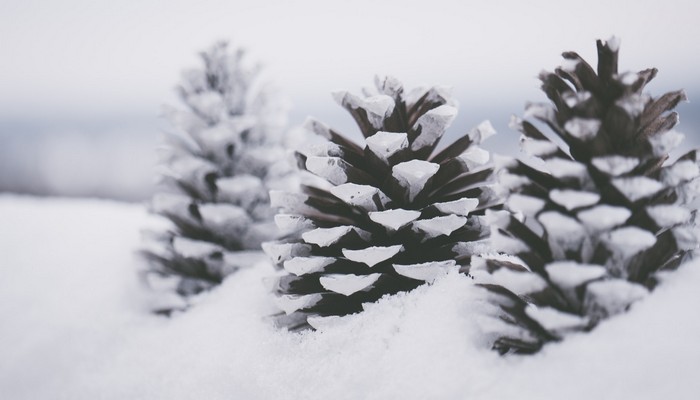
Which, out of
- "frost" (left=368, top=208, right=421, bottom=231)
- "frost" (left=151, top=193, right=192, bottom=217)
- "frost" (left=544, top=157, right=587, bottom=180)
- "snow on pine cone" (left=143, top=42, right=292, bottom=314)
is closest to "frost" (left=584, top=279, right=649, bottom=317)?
"frost" (left=544, top=157, right=587, bottom=180)

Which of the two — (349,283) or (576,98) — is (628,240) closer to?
(576,98)

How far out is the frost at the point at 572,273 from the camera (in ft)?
1.57

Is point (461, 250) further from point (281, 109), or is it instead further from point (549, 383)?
point (281, 109)

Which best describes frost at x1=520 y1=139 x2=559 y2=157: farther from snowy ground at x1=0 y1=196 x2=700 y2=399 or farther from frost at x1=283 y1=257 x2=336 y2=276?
frost at x1=283 y1=257 x2=336 y2=276

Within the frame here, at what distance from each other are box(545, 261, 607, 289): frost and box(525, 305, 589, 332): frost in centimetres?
3

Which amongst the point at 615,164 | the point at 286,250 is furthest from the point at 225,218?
the point at 615,164

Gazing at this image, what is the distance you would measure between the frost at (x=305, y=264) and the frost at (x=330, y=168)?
0.33 ft

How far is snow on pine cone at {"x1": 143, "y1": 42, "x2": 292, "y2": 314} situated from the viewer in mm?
924

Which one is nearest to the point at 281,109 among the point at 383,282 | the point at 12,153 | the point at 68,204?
the point at 383,282

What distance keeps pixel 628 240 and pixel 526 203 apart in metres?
0.09

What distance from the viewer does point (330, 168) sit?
0.66 m

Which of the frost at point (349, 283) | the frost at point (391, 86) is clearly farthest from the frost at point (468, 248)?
the frost at point (391, 86)

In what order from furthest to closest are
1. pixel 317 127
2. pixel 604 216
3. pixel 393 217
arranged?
1. pixel 317 127
2. pixel 393 217
3. pixel 604 216

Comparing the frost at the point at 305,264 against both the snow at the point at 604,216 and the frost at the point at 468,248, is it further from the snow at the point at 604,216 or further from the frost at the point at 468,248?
the snow at the point at 604,216
